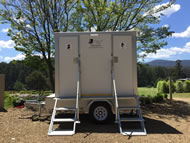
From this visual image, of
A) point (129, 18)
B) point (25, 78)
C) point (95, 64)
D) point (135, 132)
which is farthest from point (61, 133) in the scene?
point (25, 78)

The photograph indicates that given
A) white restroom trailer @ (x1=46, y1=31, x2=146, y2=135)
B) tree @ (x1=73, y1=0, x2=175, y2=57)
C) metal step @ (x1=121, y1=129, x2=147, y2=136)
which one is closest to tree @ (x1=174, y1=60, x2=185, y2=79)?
tree @ (x1=73, y1=0, x2=175, y2=57)

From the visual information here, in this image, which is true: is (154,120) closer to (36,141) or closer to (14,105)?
(36,141)

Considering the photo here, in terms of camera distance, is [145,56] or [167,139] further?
[145,56]

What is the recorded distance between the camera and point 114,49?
20.7 feet

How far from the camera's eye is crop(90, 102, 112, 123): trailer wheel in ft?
19.9

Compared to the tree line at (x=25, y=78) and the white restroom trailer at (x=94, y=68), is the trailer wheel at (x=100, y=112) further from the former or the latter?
the tree line at (x=25, y=78)

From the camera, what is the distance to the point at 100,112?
20.1ft

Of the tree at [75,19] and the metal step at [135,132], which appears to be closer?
the metal step at [135,132]

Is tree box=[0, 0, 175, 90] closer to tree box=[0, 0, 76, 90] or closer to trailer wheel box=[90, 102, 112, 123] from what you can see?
tree box=[0, 0, 76, 90]

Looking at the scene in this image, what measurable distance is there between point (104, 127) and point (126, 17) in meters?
6.51

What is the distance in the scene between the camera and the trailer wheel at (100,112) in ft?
19.9

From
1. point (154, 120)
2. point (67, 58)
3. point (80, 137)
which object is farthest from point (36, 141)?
point (154, 120)

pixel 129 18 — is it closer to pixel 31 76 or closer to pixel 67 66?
pixel 67 66

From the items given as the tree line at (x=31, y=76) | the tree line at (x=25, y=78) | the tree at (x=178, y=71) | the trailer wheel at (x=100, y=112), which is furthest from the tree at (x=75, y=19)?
the tree at (x=178, y=71)
